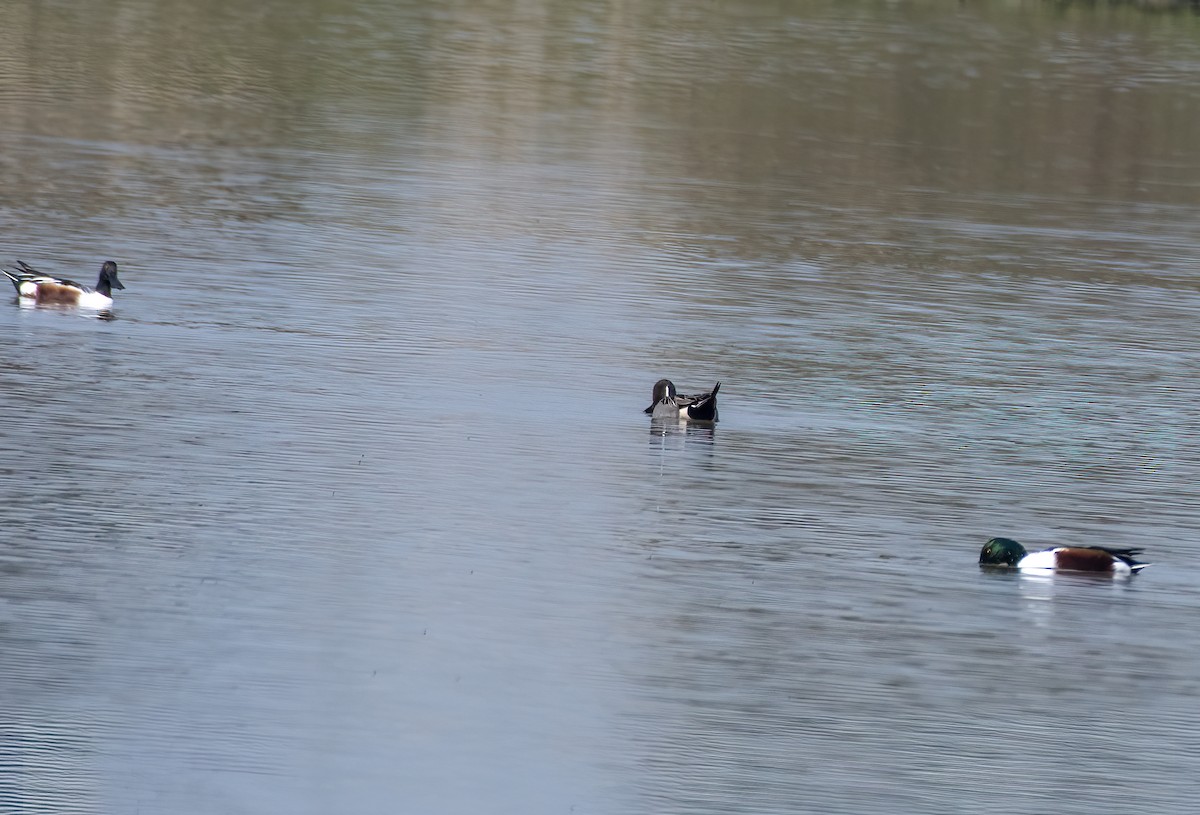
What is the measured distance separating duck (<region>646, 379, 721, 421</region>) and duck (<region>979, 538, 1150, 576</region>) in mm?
4057

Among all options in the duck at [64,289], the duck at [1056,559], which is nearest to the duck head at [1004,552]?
the duck at [1056,559]

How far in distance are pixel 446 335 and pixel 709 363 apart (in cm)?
245

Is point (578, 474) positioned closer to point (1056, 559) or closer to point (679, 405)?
point (679, 405)

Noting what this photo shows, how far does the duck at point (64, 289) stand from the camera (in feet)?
72.1

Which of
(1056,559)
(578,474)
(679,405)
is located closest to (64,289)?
(679,405)

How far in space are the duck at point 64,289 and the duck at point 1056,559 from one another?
10.1 m

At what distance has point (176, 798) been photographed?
10.2m

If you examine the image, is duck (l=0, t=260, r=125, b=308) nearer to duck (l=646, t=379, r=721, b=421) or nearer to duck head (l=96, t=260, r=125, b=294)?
duck head (l=96, t=260, r=125, b=294)

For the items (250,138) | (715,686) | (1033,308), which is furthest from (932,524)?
(250,138)

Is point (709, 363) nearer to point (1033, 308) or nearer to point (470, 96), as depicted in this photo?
point (1033, 308)

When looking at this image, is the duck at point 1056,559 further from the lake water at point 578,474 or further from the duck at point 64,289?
the duck at point 64,289

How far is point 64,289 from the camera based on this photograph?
21984mm

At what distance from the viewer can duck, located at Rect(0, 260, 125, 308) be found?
22.0 metres

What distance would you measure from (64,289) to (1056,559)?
1062cm
